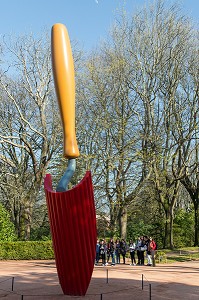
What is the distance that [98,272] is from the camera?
544 inches

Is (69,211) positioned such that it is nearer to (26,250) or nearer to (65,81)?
(65,81)

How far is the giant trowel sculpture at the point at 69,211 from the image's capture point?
8484mm

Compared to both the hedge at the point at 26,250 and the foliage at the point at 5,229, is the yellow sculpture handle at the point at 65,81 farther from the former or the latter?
the foliage at the point at 5,229

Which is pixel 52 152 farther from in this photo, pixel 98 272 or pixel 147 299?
pixel 147 299

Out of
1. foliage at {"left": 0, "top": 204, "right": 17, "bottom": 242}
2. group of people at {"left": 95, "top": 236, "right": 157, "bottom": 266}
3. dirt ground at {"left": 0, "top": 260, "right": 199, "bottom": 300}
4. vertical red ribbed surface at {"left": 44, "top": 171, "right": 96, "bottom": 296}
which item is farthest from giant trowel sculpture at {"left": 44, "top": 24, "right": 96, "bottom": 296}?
foliage at {"left": 0, "top": 204, "right": 17, "bottom": 242}

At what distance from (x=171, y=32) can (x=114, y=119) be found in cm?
626

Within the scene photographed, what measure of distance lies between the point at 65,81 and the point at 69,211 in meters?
3.09

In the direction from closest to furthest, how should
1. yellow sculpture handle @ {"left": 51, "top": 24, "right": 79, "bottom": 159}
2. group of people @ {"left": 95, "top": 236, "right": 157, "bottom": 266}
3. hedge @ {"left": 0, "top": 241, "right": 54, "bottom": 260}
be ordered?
1. yellow sculpture handle @ {"left": 51, "top": 24, "right": 79, "bottom": 159}
2. group of people @ {"left": 95, "top": 236, "right": 157, "bottom": 266}
3. hedge @ {"left": 0, "top": 241, "right": 54, "bottom": 260}

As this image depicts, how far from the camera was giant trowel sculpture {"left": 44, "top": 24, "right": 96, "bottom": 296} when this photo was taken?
27.8 ft

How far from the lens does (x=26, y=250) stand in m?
21.3

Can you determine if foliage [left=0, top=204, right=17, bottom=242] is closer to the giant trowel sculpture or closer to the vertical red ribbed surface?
the giant trowel sculpture

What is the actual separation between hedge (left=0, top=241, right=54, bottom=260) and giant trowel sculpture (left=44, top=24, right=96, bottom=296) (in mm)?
12204

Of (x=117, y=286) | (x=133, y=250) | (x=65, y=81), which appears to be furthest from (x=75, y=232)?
(x=133, y=250)

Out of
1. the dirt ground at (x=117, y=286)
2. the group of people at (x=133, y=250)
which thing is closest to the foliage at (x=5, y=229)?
the group of people at (x=133, y=250)
